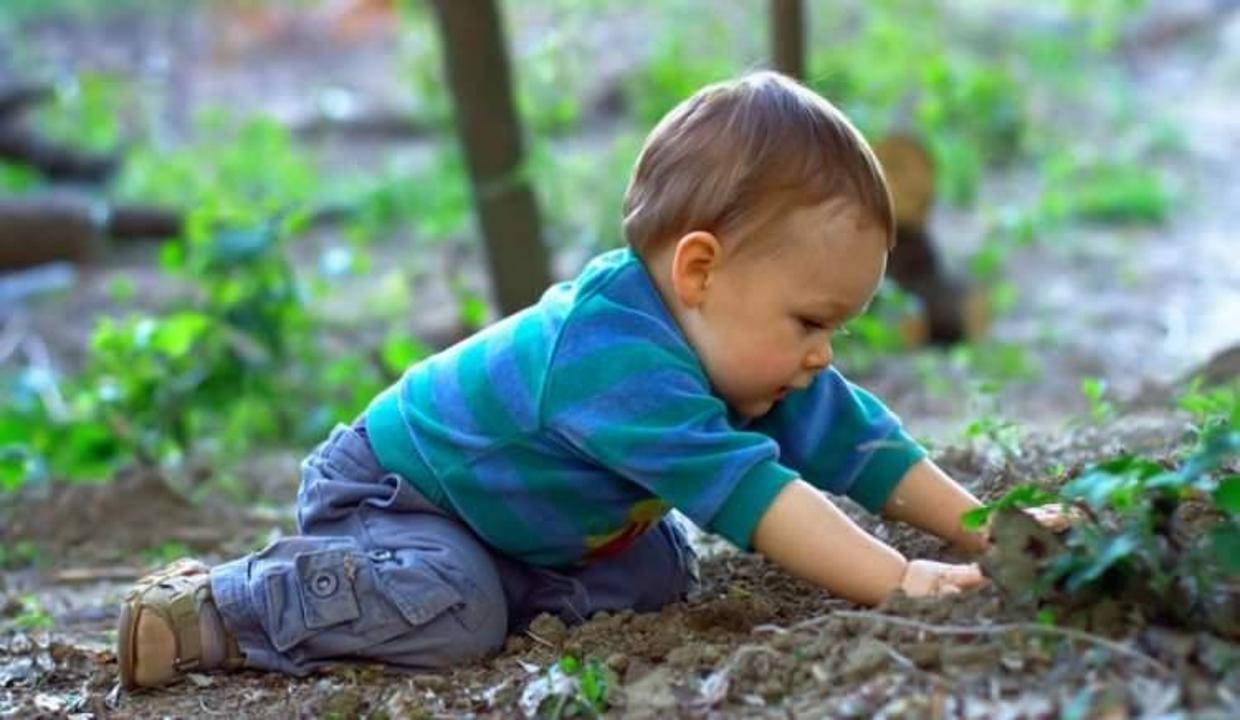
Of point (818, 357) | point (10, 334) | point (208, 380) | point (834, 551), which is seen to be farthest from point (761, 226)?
A: point (10, 334)

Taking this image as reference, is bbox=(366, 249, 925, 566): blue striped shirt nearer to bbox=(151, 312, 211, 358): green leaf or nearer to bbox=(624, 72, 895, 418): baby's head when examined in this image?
bbox=(624, 72, 895, 418): baby's head

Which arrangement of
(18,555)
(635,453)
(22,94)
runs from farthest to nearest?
(22,94)
(18,555)
(635,453)

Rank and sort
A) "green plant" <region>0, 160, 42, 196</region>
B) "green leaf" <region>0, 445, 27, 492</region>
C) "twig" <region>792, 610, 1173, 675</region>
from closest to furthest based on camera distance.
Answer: "twig" <region>792, 610, 1173, 675</region> → "green leaf" <region>0, 445, 27, 492</region> → "green plant" <region>0, 160, 42, 196</region>

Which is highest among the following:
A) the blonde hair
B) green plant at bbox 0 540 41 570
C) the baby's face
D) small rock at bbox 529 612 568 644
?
the blonde hair

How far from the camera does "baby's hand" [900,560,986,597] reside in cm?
285

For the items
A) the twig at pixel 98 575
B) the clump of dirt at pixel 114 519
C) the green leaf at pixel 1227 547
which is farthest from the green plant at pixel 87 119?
the green leaf at pixel 1227 547

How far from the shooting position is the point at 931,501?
10.8 feet

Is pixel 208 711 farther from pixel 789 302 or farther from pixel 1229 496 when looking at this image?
pixel 1229 496

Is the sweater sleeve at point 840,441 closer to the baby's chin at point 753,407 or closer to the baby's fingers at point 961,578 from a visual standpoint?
the baby's chin at point 753,407

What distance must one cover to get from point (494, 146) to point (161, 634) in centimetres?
383

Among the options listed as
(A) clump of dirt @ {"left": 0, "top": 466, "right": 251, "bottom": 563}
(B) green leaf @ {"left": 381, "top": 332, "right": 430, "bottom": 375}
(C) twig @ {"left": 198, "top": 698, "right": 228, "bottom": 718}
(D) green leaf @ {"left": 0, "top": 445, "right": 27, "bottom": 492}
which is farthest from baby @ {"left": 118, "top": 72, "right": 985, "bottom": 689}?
(B) green leaf @ {"left": 381, "top": 332, "right": 430, "bottom": 375}

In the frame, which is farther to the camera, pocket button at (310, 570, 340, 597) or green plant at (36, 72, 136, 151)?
green plant at (36, 72, 136, 151)

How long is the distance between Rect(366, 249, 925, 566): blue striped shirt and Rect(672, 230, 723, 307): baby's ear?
0.20 feet

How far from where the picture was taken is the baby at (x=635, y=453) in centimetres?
294
